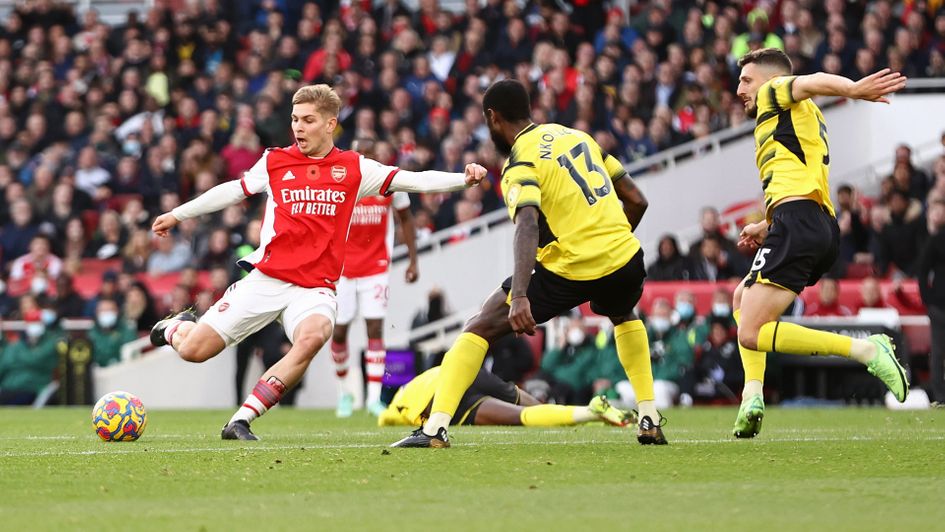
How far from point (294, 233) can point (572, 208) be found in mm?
1966

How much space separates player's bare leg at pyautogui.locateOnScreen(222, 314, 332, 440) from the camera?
9.30m

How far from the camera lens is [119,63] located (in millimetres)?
24953

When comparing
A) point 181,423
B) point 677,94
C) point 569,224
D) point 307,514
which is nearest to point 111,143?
point 677,94

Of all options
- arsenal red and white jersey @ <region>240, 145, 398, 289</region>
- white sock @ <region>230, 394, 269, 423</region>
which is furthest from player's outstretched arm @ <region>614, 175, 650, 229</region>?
white sock @ <region>230, 394, 269, 423</region>

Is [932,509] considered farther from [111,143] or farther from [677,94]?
[111,143]

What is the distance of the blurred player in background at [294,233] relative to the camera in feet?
30.9

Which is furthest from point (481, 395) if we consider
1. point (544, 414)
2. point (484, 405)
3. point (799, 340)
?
point (799, 340)

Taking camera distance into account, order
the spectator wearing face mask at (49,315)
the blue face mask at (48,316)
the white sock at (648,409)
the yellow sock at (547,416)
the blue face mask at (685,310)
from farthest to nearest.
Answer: the blue face mask at (48,316) → the spectator wearing face mask at (49,315) → the blue face mask at (685,310) → the yellow sock at (547,416) → the white sock at (648,409)

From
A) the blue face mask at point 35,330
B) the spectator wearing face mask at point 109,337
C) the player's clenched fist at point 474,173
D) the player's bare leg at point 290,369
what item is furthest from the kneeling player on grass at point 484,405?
the blue face mask at point 35,330

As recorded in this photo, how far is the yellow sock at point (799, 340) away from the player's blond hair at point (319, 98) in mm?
2834

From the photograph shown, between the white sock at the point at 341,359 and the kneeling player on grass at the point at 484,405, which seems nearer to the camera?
the kneeling player on grass at the point at 484,405

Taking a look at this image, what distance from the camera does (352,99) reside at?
22.1m

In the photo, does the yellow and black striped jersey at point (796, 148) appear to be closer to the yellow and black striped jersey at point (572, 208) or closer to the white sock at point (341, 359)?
the yellow and black striped jersey at point (572, 208)

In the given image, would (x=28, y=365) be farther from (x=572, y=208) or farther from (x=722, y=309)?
(x=572, y=208)
